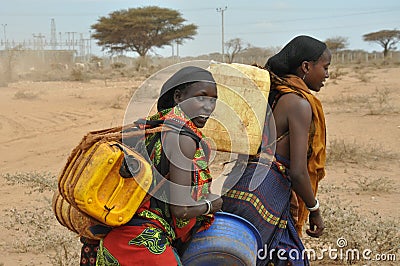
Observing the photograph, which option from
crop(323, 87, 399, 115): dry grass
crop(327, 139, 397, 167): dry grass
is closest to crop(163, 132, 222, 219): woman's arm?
crop(327, 139, 397, 167): dry grass

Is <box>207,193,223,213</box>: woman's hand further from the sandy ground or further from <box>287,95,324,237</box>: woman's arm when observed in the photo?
the sandy ground

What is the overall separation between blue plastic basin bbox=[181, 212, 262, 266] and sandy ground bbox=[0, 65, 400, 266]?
74 centimetres

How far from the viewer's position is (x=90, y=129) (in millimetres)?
9523

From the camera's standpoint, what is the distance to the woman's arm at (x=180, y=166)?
182cm

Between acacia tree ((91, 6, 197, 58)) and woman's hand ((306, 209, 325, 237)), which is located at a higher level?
acacia tree ((91, 6, 197, 58))

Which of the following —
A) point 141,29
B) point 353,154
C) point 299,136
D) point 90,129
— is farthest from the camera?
point 141,29

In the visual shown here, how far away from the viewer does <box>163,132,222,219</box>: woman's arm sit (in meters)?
1.82

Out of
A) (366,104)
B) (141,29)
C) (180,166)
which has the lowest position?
(366,104)

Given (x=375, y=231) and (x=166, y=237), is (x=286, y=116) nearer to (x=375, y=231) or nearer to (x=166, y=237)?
(x=166, y=237)

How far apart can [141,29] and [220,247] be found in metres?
29.4

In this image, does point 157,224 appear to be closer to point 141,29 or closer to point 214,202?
point 214,202

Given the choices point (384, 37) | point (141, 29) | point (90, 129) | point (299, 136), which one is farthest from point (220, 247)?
point (384, 37)

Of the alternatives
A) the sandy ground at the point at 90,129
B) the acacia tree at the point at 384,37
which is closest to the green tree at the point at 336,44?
the acacia tree at the point at 384,37

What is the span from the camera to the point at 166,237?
189 centimetres
